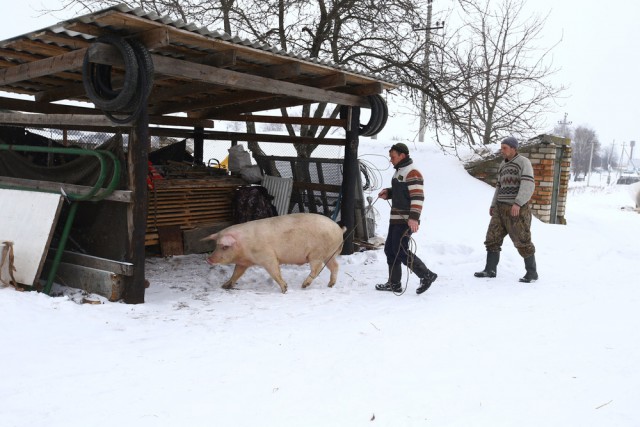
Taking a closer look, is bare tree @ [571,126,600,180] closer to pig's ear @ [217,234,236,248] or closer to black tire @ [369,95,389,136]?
black tire @ [369,95,389,136]

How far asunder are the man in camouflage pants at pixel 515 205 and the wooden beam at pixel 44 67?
16.9 feet

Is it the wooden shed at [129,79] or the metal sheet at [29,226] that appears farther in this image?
the metal sheet at [29,226]

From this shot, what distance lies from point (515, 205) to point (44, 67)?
5.82 meters

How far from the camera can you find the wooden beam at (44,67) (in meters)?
5.39

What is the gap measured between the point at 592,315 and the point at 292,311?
3.19 m

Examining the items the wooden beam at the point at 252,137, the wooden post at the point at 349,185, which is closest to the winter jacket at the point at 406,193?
the wooden post at the point at 349,185

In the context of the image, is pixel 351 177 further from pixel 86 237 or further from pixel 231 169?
pixel 86 237

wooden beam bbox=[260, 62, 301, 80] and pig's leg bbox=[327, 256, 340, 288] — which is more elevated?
wooden beam bbox=[260, 62, 301, 80]

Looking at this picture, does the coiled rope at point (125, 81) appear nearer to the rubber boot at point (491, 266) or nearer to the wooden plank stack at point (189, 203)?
the wooden plank stack at point (189, 203)

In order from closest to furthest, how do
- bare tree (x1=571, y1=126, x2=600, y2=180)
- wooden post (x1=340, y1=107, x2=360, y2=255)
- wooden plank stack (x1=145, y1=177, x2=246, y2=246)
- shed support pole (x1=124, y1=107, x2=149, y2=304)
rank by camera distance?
shed support pole (x1=124, y1=107, x2=149, y2=304), wooden plank stack (x1=145, y1=177, x2=246, y2=246), wooden post (x1=340, y1=107, x2=360, y2=255), bare tree (x1=571, y1=126, x2=600, y2=180)

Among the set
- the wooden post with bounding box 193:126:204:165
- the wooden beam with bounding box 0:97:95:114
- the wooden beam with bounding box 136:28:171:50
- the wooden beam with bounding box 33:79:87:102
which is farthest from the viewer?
the wooden post with bounding box 193:126:204:165

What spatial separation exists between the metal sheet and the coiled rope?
127 centimetres

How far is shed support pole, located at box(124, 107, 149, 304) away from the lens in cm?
550

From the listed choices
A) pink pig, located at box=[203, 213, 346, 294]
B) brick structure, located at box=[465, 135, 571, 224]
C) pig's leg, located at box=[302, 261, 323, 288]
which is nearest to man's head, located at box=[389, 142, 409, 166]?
pink pig, located at box=[203, 213, 346, 294]
